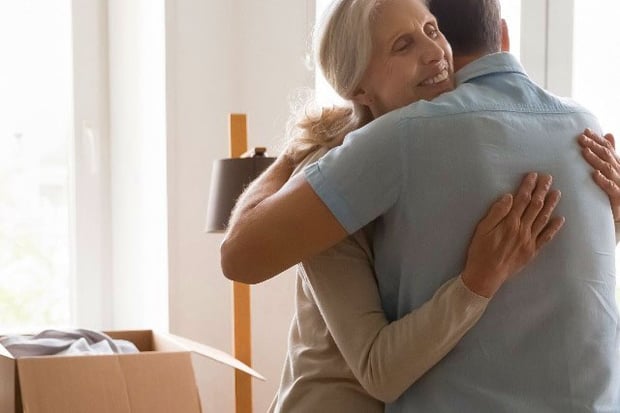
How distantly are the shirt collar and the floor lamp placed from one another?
1.33m

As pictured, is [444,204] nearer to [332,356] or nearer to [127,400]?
Answer: [332,356]

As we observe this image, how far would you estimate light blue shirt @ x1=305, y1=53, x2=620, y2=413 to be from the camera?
4.48 ft

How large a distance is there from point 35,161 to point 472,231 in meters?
2.87

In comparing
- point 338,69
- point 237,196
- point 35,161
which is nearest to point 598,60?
point 237,196

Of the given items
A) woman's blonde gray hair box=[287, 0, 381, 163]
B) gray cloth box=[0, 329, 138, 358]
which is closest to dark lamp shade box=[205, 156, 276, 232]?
gray cloth box=[0, 329, 138, 358]

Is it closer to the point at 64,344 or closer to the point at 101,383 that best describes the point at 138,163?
the point at 64,344

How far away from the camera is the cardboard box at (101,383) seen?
2408 mm

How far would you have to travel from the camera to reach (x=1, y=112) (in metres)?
3.92

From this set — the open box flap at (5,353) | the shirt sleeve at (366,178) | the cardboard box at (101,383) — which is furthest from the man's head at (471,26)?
the open box flap at (5,353)

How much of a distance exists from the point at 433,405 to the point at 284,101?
92.4 inches

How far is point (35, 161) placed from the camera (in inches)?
156

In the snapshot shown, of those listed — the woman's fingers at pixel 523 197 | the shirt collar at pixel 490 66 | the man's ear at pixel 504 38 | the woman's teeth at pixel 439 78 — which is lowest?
the woman's fingers at pixel 523 197

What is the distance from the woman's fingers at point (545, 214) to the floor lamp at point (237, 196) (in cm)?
145

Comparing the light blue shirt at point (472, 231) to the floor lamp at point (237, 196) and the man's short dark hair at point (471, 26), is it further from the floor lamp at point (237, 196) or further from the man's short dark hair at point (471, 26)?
the floor lamp at point (237, 196)
